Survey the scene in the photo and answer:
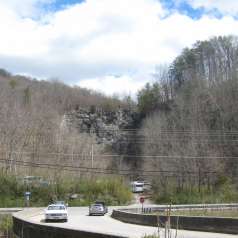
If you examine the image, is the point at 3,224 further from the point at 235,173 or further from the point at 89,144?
the point at 89,144

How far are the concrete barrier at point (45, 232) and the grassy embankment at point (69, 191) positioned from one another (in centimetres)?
4430

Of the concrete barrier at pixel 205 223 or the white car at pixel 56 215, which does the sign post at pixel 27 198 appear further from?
the concrete barrier at pixel 205 223

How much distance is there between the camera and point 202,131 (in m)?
97.4

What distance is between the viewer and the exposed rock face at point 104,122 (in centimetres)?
13450

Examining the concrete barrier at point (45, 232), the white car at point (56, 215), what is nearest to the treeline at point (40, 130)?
the white car at point (56, 215)

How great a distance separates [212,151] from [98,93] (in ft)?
252

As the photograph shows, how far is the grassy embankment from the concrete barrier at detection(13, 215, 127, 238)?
44.3m

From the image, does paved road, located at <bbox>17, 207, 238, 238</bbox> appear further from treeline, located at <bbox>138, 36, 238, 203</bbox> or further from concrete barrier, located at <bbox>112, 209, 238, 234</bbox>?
treeline, located at <bbox>138, 36, 238, 203</bbox>

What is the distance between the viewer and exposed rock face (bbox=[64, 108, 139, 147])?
13450 centimetres

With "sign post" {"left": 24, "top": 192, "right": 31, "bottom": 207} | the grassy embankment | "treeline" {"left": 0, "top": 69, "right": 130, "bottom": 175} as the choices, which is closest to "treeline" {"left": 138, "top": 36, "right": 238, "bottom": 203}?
the grassy embankment

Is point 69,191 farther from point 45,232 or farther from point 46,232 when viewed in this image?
point 46,232

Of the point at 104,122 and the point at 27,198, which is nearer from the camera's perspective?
the point at 27,198

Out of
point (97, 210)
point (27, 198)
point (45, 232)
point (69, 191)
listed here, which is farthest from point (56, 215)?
point (69, 191)

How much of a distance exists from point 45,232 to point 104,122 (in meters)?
115
